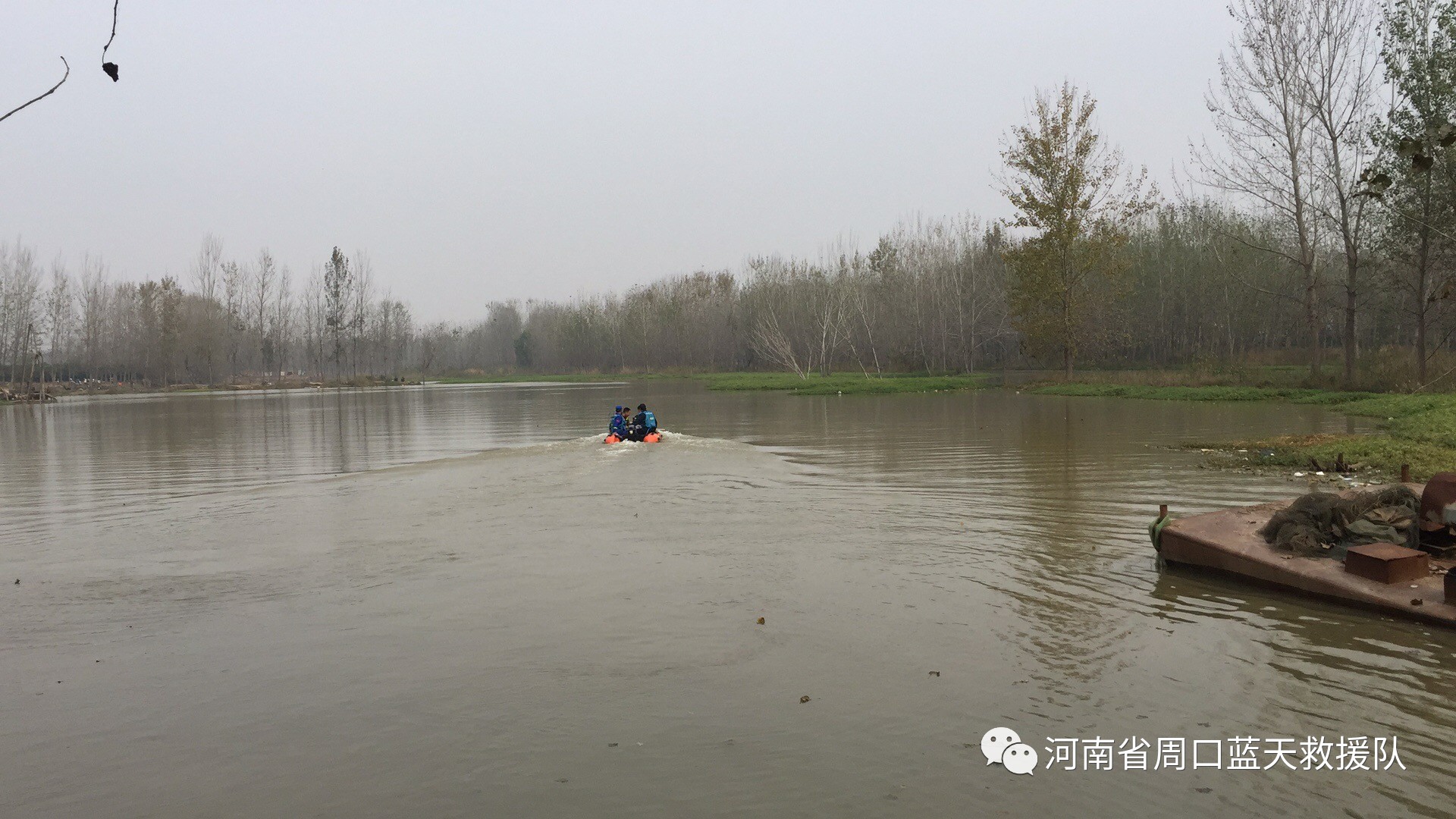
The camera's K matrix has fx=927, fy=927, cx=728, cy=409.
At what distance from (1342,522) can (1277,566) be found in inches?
36.3

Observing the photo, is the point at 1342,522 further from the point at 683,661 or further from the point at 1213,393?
the point at 1213,393

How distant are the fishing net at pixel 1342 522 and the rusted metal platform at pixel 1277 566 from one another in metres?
0.16

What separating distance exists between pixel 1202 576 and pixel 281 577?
8183 millimetres

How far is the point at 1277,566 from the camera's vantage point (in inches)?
279

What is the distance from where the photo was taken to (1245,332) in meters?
55.4

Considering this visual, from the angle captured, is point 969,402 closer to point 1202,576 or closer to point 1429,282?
point 1429,282

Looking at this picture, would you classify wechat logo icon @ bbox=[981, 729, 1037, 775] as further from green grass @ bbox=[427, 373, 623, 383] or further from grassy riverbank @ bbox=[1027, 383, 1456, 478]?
green grass @ bbox=[427, 373, 623, 383]

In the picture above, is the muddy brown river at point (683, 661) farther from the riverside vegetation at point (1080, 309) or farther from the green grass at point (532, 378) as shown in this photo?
A: the green grass at point (532, 378)

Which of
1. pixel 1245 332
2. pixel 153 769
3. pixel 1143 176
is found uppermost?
pixel 1143 176

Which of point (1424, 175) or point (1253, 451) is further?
point (1424, 175)

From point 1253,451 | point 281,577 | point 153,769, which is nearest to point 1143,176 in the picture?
point 1253,451

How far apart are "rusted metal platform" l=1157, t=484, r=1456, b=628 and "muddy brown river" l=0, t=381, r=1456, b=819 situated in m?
0.16

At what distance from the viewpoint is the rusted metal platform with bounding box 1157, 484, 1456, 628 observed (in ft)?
20.6

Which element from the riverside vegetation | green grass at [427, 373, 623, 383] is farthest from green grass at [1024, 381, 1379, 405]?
green grass at [427, 373, 623, 383]
